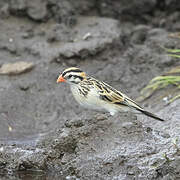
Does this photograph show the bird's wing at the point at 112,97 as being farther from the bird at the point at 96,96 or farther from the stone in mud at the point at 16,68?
the stone in mud at the point at 16,68

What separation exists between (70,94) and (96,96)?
2.76 metres

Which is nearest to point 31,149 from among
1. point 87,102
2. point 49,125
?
point 87,102

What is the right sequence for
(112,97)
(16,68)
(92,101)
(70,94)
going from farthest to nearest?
(16,68), (70,94), (112,97), (92,101)

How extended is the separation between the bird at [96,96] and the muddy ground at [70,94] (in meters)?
0.28

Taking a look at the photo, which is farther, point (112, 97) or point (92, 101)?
point (112, 97)

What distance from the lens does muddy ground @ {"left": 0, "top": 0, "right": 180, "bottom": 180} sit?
7.53 m

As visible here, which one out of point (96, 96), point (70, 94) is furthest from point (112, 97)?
point (70, 94)

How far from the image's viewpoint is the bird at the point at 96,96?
27.3ft

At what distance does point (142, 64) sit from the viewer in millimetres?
11625

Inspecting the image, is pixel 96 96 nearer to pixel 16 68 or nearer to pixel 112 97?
pixel 112 97

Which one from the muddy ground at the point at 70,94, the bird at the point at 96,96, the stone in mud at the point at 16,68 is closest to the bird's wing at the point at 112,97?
the bird at the point at 96,96

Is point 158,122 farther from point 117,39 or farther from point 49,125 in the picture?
point 117,39

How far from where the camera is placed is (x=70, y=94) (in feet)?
36.2

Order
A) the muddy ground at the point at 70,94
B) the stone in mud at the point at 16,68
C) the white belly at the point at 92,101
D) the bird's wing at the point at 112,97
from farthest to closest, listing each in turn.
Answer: the stone in mud at the point at 16,68 < the bird's wing at the point at 112,97 < the white belly at the point at 92,101 < the muddy ground at the point at 70,94
